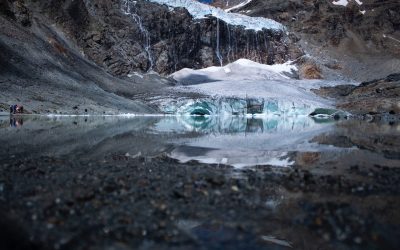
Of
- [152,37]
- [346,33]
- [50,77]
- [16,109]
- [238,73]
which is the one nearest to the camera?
[16,109]

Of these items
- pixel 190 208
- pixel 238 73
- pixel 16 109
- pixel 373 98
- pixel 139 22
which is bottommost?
pixel 190 208

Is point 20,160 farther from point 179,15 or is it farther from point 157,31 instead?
point 179,15

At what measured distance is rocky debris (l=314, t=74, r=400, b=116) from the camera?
80.7 m

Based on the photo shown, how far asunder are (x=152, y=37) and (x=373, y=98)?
55.8 meters

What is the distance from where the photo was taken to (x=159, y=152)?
1519cm

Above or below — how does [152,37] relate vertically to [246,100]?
above

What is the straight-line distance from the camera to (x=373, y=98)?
85812mm

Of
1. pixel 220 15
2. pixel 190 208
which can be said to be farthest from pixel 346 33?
pixel 190 208

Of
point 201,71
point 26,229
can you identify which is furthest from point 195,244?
point 201,71

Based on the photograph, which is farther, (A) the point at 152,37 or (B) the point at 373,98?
(A) the point at 152,37

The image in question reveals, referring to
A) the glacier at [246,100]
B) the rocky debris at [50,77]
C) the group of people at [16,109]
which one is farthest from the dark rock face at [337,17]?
the group of people at [16,109]

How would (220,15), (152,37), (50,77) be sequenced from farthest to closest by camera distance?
(220,15)
(152,37)
(50,77)

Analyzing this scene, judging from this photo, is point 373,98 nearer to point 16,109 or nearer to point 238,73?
point 238,73

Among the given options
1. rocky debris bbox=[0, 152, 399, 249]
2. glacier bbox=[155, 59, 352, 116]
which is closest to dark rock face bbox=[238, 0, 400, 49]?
glacier bbox=[155, 59, 352, 116]
